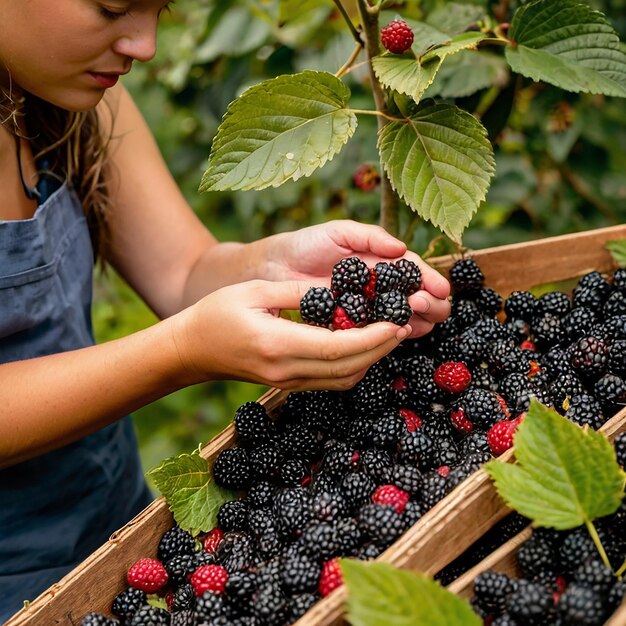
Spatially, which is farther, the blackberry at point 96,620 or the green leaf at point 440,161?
the green leaf at point 440,161

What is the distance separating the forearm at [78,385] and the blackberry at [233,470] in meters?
0.15

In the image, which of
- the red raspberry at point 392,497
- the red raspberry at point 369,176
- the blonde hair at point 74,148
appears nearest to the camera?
the red raspberry at point 392,497

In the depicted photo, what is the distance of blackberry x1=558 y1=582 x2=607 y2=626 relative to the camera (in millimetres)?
692

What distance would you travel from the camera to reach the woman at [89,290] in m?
0.97

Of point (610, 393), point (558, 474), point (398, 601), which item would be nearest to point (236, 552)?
point (398, 601)

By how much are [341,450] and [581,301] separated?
19.0 inches

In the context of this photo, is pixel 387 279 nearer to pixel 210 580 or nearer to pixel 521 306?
pixel 521 306

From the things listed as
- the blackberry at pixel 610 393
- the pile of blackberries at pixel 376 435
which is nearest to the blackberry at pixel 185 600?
the pile of blackberries at pixel 376 435

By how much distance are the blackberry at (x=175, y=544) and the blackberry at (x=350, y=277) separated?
38 centimetres

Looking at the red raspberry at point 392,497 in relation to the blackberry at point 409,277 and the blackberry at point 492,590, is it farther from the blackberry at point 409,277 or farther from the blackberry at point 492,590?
the blackberry at point 409,277

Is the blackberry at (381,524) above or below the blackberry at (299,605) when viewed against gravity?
above

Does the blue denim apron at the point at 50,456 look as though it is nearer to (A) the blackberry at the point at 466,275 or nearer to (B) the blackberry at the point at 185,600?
(B) the blackberry at the point at 185,600

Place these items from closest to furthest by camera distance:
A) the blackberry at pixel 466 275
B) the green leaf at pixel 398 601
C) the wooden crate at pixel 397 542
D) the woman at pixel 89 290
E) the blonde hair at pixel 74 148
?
the green leaf at pixel 398 601 < the wooden crate at pixel 397 542 < the woman at pixel 89 290 < the blackberry at pixel 466 275 < the blonde hair at pixel 74 148

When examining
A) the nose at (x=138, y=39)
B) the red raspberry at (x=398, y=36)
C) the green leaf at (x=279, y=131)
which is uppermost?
the nose at (x=138, y=39)
